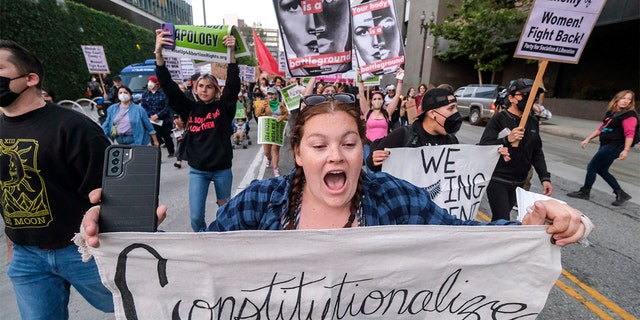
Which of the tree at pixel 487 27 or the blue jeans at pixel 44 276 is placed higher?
the tree at pixel 487 27

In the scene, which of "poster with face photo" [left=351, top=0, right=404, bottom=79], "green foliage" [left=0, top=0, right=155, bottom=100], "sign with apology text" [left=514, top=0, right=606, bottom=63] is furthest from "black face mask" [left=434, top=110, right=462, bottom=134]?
"green foliage" [left=0, top=0, right=155, bottom=100]

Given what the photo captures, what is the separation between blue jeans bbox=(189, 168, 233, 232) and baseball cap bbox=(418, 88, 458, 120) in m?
2.15

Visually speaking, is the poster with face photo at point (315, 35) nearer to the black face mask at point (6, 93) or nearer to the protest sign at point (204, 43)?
the protest sign at point (204, 43)

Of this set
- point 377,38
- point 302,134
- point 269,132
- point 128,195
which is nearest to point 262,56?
point 269,132

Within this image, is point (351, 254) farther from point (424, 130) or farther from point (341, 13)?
point (341, 13)

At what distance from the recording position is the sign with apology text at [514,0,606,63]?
3049mm

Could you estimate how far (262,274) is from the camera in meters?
1.39

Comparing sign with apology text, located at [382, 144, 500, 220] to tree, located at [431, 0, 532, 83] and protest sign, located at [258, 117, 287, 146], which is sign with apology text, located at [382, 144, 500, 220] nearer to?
protest sign, located at [258, 117, 287, 146]

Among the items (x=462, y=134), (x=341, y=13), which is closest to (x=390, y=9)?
(x=341, y=13)

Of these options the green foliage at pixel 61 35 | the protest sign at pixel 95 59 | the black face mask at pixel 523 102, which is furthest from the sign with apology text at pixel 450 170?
the green foliage at pixel 61 35

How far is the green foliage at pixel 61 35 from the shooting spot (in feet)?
44.5

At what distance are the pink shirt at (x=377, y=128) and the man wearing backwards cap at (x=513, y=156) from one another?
2.03 meters

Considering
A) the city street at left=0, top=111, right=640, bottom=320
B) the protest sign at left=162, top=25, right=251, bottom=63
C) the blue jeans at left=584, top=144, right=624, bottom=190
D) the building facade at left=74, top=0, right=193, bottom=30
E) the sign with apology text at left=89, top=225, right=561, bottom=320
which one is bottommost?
the city street at left=0, top=111, right=640, bottom=320

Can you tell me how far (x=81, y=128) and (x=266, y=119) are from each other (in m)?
5.23
